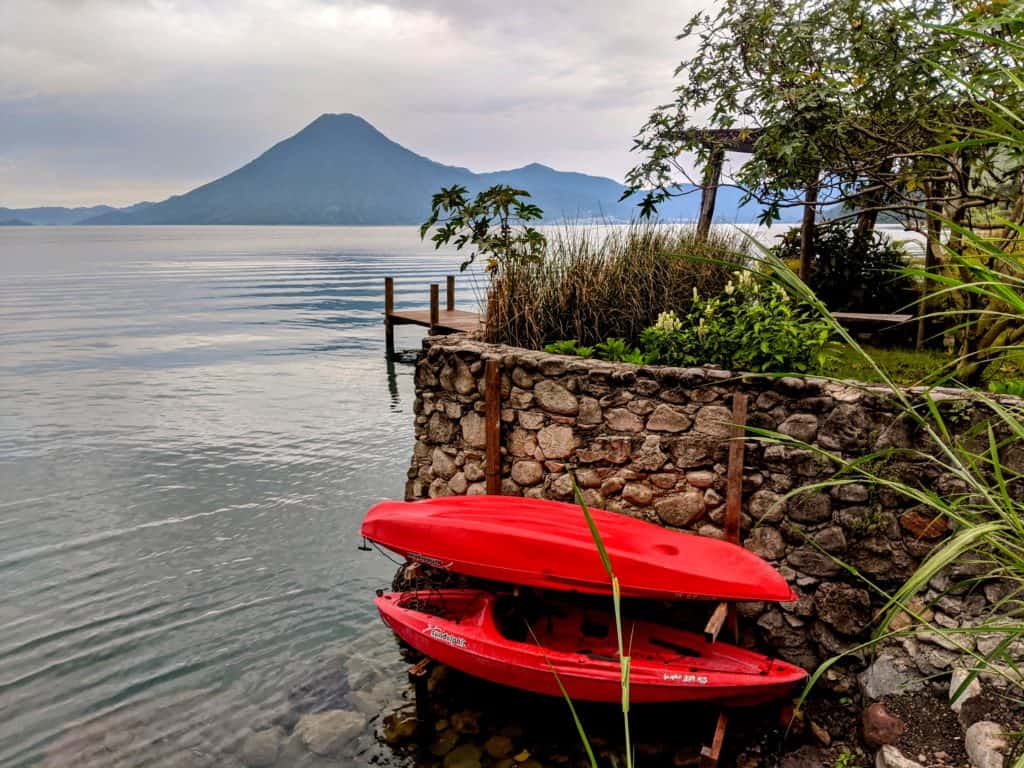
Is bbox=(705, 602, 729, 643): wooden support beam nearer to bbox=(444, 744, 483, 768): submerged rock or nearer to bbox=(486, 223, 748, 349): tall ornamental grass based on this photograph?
bbox=(444, 744, 483, 768): submerged rock

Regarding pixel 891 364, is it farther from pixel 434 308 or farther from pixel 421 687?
pixel 434 308

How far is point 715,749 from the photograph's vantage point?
4613 millimetres

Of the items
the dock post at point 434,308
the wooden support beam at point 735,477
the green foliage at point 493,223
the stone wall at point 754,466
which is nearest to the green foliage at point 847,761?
the stone wall at point 754,466

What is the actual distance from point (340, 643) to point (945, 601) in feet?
16.9

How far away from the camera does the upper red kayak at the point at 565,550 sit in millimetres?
4789

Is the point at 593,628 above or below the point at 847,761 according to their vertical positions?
above

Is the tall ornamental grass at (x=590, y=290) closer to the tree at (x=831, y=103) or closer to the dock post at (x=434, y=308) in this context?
the tree at (x=831, y=103)

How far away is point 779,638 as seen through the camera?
535 cm

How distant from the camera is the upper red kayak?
4.79 metres

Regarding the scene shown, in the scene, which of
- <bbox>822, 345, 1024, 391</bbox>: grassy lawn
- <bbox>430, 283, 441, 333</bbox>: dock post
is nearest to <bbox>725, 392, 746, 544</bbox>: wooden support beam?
<bbox>822, 345, 1024, 391</bbox>: grassy lawn

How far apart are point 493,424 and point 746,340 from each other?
7.52 ft

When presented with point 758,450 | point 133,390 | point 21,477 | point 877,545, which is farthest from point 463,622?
point 133,390

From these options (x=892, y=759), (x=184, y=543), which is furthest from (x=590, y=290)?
(x=184, y=543)

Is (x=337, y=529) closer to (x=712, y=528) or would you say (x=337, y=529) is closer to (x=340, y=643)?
(x=340, y=643)
